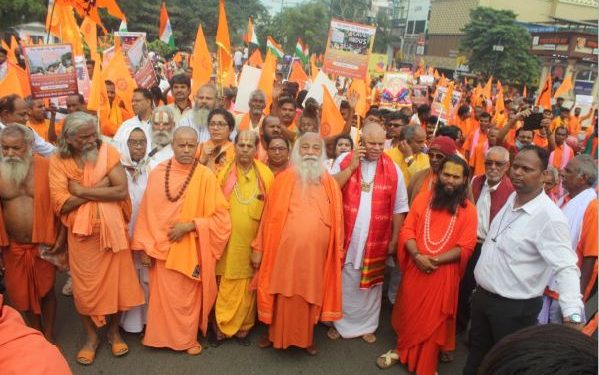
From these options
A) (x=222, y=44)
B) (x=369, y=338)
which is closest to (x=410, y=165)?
(x=369, y=338)

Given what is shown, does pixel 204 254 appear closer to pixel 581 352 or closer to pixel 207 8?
pixel 581 352

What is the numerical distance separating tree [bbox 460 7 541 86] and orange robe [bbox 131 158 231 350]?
3436cm

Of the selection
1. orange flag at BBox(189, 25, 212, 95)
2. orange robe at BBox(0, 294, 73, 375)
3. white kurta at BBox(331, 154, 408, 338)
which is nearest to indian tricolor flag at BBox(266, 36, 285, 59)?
orange flag at BBox(189, 25, 212, 95)

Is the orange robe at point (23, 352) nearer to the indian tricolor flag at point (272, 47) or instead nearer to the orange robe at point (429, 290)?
the orange robe at point (429, 290)

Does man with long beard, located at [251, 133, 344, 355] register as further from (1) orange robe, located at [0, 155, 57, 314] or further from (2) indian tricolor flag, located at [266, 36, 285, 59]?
(2) indian tricolor flag, located at [266, 36, 285, 59]

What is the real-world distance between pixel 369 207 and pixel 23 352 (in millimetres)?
2854

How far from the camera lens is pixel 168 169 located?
137 inches

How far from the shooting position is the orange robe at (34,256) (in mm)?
3287

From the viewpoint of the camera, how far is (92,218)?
Answer: 128 inches

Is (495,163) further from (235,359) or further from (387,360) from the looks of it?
(235,359)

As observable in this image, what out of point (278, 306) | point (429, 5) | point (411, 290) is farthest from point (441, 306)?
point (429, 5)

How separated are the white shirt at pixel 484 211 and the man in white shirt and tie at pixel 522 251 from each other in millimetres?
797

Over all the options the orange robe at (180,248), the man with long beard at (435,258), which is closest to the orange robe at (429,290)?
the man with long beard at (435,258)

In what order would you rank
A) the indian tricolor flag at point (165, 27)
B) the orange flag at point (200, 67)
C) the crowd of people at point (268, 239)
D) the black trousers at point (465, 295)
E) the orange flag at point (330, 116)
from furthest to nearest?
the indian tricolor flag at point (165, 27)
the orange flag at point (200, 67)
the orange flag at point (330, 116)
the black trousers at point (465, 295)
the crowd of people at point (268, 239)
